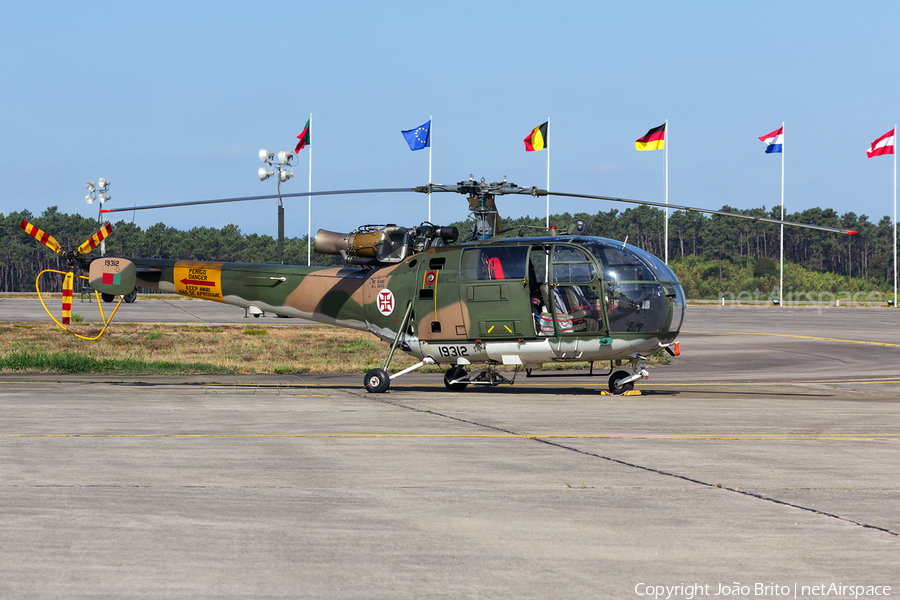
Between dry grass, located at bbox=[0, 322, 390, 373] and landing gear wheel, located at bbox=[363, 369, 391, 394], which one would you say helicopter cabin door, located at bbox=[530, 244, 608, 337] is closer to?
landing gear wheel, located at bbox=[363, 369, 391, 394]

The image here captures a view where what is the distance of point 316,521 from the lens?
6.53 meters

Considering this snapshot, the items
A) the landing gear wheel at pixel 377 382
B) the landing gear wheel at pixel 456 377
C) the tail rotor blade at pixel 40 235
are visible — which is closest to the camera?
the landing gear wheel at pixel 377 382

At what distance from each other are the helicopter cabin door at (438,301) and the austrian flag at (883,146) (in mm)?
59915

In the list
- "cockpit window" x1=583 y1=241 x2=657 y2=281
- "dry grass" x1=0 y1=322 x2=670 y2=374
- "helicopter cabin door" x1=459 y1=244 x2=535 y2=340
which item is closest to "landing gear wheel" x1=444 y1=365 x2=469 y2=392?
"helicopter cabin door" x1=459 y1=244 x2=535 y2=340

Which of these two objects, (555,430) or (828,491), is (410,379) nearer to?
(555,430)

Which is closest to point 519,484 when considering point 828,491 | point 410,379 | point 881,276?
point 828,491

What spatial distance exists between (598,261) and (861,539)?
33.9 feet

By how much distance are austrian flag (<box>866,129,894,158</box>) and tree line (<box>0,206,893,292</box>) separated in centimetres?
7761

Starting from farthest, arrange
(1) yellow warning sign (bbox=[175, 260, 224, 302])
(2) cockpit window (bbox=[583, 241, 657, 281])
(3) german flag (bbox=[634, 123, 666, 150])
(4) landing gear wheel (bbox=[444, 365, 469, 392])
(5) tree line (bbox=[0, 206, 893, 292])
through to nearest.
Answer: (5) tree line (bbox=[0, 206, 893, 292]) < (3) german flag (bbox=[634, 123, 666, 150]) < (1) yellow warning sign (bbox=[175, 260, 224, 302]) < (4) landing gear wheel (bbox=[444, 365, 469, 392]) < (2) cockpit window (bbox=[583, 241, 657, 281])

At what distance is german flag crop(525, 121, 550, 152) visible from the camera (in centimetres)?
5772

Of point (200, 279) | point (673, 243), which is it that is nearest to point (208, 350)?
point (200, 279)

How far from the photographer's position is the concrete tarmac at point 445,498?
516 centimetres

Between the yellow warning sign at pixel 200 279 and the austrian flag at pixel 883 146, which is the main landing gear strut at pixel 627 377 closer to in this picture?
the yellow warning sign at pixel 200 279

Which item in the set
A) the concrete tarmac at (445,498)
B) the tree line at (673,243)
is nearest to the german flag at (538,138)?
the concrete tarmac at (445,498)
